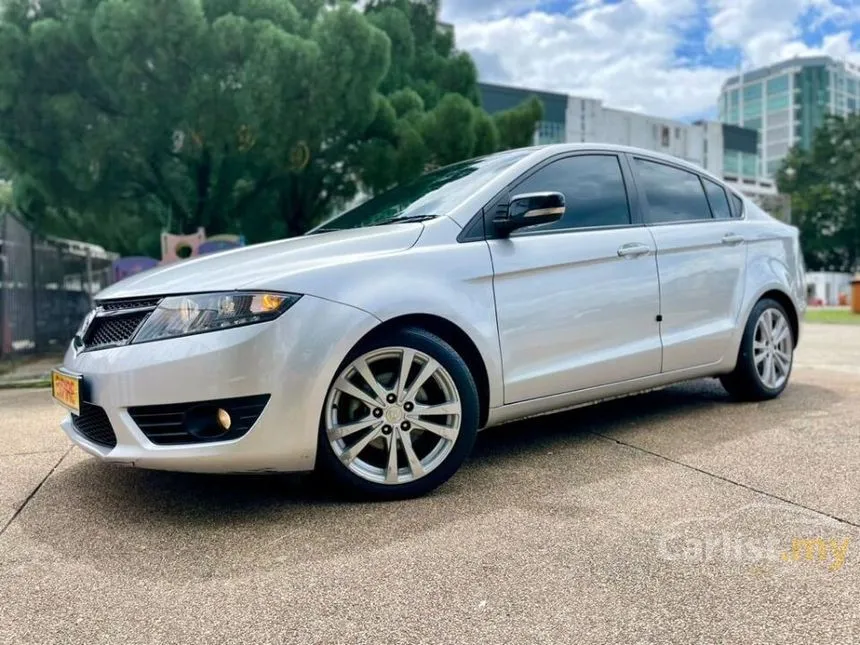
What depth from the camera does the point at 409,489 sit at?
117 inches

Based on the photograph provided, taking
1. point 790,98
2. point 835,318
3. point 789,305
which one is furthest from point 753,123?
point 789,305

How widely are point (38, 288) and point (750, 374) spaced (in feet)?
33.6

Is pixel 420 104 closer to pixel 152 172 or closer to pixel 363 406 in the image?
pixel 152 172

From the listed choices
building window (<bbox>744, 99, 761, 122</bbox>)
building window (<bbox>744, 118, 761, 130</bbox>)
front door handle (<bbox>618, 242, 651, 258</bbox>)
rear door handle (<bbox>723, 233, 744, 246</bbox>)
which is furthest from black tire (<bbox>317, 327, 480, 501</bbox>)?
building window (<bbox>744, 99, 761, 122</bbox>)

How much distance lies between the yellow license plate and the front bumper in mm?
145

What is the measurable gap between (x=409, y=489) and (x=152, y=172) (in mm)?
10322

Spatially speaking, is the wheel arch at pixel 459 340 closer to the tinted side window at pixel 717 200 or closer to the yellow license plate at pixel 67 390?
the yellow license plate at pixel 67 390

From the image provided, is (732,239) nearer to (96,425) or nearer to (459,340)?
(459,340)

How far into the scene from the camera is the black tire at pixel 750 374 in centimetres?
456

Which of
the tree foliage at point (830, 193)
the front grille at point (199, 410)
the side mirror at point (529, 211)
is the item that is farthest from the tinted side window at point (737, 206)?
the tree foliage at point (830, 193)

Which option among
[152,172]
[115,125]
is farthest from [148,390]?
[152,172]

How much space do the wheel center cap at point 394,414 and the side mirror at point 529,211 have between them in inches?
39.1

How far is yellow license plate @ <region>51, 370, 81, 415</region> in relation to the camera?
292cm

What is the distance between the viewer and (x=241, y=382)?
8.79 feet
